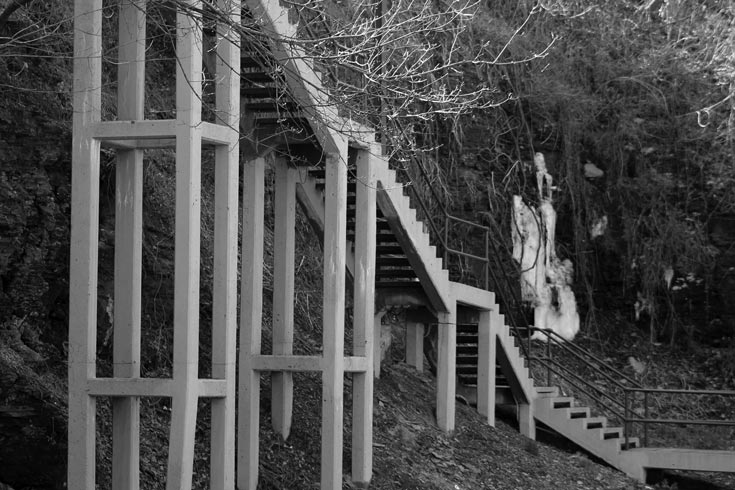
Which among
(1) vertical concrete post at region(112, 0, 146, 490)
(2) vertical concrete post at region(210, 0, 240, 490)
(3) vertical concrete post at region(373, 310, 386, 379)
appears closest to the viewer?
(1) vertical concrete post at region(112, 0, 146, 490)

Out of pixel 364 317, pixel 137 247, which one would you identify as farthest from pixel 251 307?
pixel 137 247

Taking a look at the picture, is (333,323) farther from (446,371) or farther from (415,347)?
(415,347)

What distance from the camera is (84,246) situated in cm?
1030

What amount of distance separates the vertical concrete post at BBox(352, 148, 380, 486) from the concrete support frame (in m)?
2.82

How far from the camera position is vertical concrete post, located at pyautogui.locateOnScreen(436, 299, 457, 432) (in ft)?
53.8

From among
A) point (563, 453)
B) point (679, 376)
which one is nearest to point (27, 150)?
point (563, 453)

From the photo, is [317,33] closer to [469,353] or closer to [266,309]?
[266,309]

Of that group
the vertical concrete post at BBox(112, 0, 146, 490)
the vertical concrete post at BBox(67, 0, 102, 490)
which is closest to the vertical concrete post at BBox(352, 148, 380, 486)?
the vertical concrete post at BBox(112, 0, 146, 490)

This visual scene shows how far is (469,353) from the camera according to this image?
18469 millimetres

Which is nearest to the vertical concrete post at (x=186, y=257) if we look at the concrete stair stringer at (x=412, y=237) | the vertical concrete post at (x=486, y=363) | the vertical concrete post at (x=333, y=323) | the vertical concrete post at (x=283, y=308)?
the vertical concrete post at (x=333, y=323)

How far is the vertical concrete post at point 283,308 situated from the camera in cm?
1360

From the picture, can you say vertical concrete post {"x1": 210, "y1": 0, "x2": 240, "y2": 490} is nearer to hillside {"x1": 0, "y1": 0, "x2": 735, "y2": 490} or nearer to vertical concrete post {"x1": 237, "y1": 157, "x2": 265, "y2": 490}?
hillside {"x1": 0, "y1": 0, "x2": 735, "y2": 490}

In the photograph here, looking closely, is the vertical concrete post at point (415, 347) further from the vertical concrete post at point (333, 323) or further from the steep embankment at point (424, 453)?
the vertical concrete post at point (333, 323)

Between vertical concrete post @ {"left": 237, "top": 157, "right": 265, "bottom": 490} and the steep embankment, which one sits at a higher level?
vertical concrete post @ {"left": 237, "top": 157, "right": 265, "bottom": 490}
